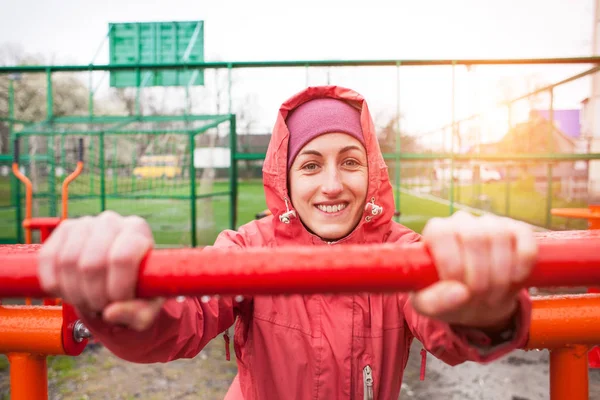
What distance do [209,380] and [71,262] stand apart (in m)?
2.34

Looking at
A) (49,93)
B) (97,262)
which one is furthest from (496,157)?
(49,93)

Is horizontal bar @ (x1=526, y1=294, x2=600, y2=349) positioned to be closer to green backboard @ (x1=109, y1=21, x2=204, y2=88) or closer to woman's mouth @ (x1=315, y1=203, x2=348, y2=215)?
woman's mouth @ (x1=315, y1=203, x2=348, y2=215)

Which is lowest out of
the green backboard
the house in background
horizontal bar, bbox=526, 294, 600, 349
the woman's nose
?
horizontal bar, bbox=526, 294, 600, 349

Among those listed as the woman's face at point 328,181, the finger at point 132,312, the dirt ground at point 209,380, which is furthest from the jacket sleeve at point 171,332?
the dirt ground at point 209,380

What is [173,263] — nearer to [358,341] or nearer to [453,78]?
[358,341]

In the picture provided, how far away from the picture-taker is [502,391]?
7.98ft

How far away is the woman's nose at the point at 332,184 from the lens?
1.25 metres

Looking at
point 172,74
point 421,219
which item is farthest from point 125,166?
point 421,219

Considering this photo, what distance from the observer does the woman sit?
0.49 m

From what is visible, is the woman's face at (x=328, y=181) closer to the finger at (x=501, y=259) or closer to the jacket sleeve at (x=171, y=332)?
the jacket sleeve at (x=171, y=332)

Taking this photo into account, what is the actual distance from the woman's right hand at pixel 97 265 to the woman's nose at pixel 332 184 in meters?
0.78

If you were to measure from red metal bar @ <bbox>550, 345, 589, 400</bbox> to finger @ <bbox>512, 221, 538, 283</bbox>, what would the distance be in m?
0.70

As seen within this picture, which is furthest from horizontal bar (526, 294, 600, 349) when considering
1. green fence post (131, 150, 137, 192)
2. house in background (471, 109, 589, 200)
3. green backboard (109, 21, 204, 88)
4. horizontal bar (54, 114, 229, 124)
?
green backboard (109, 21, 204, 88)

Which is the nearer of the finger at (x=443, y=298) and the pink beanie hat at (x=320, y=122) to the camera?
the finger at (x=443, y=298)
